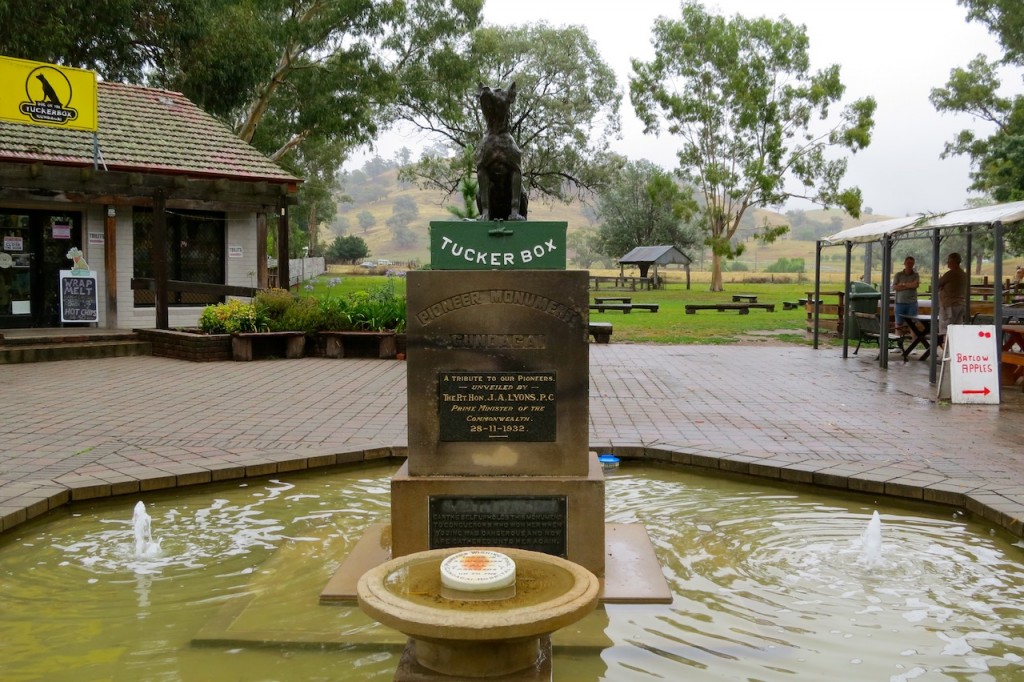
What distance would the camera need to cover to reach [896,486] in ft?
19.2

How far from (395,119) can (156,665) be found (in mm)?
41187

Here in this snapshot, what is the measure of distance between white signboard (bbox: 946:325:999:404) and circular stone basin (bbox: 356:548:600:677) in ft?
27.3

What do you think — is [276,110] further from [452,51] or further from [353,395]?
[353,395]

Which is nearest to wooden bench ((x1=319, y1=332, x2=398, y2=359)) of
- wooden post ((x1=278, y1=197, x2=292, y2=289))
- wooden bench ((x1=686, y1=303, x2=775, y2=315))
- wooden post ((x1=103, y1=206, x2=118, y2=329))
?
wooden post ((x1=278, y1=197, x2=292, y2=289))

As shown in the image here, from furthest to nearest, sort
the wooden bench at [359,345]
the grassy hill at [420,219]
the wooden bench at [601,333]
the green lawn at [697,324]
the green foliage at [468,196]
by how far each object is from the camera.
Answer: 1. the grassy hill at [420,219]
2. the green lawn at [697,324]
3. the wooden bench at [601,333]
4. the wooden bench at [359,345]
5. the green foliage at [468,196]

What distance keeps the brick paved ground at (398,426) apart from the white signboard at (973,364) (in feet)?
0.89

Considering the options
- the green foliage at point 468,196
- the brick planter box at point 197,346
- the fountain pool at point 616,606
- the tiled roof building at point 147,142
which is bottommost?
the fountain pool at point 616,606

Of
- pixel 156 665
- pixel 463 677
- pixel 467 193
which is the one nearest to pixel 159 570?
pixel 156 665

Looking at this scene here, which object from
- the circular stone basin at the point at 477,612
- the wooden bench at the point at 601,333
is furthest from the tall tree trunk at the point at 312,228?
the circular stone basin at the point at 477,612

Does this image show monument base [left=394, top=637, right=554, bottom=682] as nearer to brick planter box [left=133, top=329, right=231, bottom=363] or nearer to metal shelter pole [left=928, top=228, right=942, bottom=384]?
metal shelter pole [left=928, top=228, right=942, bottom=384]

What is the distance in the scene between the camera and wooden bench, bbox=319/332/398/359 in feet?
47.4

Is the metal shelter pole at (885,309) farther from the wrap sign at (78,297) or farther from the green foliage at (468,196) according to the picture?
the wrap sign at (78,297)

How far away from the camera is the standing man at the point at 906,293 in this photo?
14.0 m

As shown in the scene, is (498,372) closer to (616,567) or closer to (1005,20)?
(616,567)
